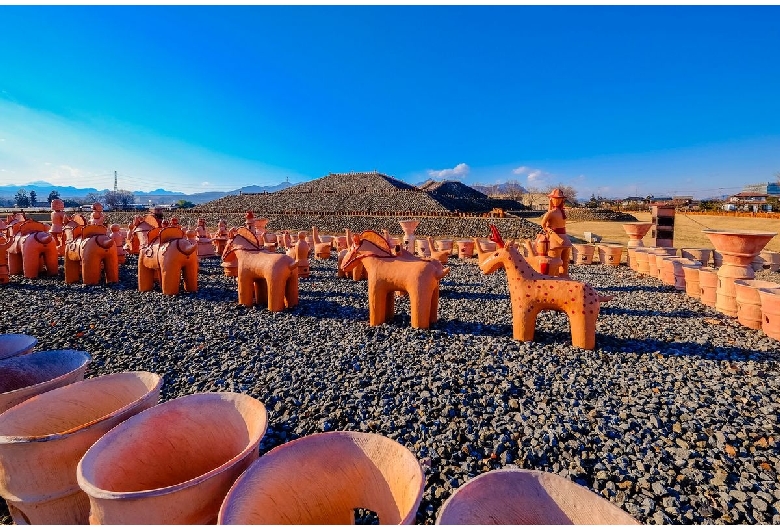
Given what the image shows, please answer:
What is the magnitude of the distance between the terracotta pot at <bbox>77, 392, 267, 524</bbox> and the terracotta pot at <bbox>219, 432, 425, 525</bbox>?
0.18 metres

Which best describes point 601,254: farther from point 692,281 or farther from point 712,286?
point 712,286

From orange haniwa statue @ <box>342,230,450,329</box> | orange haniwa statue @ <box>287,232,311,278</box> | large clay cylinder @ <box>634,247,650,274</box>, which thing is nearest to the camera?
orange haniwa statue @ <box>342,230,450,329</box>

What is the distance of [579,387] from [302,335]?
3.77 meters

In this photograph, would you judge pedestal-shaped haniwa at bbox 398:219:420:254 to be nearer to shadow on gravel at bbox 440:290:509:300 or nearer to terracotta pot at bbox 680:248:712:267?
shadow on gravel at bbox 440:290:509:300

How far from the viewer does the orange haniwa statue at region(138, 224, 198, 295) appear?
7.93 metres

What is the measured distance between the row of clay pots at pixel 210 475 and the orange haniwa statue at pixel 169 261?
5.88 m

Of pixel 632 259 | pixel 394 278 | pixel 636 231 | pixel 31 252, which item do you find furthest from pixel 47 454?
pixel 636 231

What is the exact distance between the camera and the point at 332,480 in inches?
79.0

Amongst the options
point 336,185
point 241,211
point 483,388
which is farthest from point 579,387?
point 336,185

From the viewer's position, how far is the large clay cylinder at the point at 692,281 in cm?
741

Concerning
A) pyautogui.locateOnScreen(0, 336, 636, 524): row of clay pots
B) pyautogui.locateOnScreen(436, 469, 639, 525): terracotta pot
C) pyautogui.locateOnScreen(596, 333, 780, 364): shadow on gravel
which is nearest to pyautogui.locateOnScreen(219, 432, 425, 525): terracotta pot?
pyautogui.locateOnScreen(0, 336, 636, 524): row of clay pots

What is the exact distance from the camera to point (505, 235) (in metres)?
18.5

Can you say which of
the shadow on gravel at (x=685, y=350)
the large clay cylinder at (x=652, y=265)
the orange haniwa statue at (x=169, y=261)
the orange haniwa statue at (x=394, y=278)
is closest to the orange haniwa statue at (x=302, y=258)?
the orange haniwa statue at (x=169, y=261)

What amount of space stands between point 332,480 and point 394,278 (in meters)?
4.06
